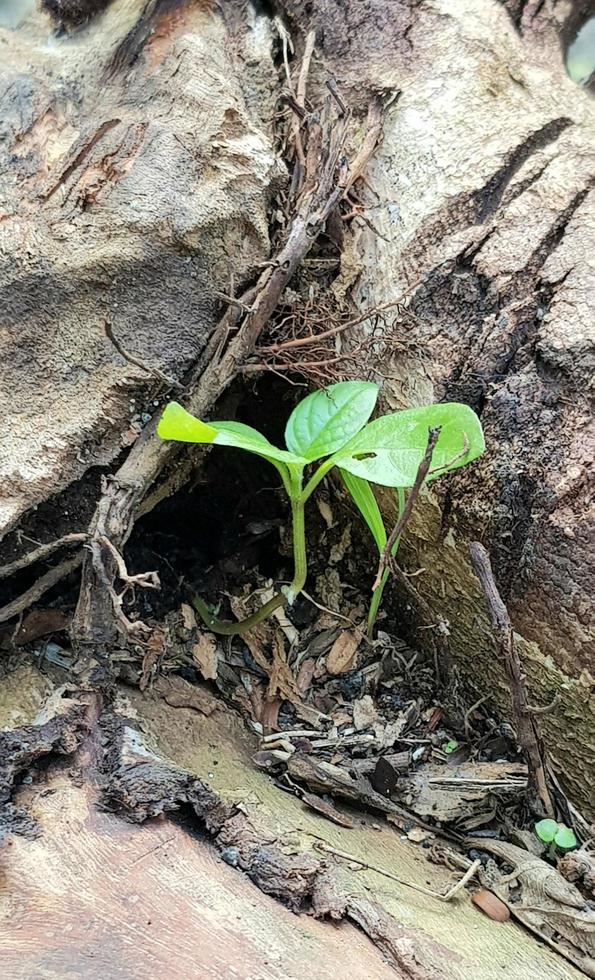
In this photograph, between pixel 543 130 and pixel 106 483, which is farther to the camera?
pixel 543 130

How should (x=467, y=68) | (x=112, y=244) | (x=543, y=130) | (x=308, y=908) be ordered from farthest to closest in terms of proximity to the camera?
(x=467, y=68)
(x=543, y=130)
(x=112, y=244)
(x=308, y=908)

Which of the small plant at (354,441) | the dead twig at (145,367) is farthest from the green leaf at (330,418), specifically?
the dead twig at (145,367)

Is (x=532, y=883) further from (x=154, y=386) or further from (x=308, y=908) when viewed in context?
(x=154, y=386)

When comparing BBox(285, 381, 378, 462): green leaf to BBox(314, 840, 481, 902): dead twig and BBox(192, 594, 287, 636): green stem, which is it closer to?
BBox(192, 594, 287, 636): green stem

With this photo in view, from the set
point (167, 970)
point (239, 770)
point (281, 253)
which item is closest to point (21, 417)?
point (281, 253)

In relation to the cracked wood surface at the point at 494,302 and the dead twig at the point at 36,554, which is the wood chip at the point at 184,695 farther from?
the cracked wood surface at the point at 494,302

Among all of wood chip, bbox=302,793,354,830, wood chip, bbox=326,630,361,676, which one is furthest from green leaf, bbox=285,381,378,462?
wood chip, bbox=302,793,354,830

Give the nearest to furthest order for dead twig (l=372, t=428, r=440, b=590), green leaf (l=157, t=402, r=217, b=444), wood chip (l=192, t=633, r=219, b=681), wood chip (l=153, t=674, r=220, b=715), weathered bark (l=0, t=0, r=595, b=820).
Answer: dead twig (l=372, t=428, r=440, b=590) → green leaf (l=157, t=402, r=217, b=444) → weathered bark (l=0, t=0, r=595, b=820) → wood chip (l=153, t=674, r=220, b=715) → wood chip (l=192, t=633, r=219, b=681)
